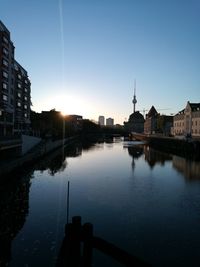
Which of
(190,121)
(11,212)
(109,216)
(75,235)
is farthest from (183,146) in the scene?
(75,235)

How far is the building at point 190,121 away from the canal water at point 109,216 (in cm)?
7348

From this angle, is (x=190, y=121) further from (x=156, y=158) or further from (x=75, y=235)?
(x=75, y=235)

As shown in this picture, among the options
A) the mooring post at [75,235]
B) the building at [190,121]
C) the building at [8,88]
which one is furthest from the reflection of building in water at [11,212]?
the building at [190,121]

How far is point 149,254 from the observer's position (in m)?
18.0

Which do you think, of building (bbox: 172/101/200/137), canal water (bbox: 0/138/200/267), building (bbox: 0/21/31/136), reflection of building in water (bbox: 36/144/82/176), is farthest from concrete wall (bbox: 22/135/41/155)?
building (bbox: 172/101/200/137)

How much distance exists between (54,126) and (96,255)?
128 meters

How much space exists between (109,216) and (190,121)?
102431 millimetres

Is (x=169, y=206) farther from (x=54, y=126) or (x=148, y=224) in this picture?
(x=54, y=126)

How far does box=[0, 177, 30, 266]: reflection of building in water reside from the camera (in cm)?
1886

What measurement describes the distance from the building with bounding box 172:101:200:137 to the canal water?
73478 mm

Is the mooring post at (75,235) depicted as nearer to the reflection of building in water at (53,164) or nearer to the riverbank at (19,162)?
the riverbank at (19,162)

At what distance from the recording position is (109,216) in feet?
81.7

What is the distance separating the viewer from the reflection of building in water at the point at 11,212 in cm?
1886

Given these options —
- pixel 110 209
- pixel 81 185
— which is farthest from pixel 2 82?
pixel 110 209
